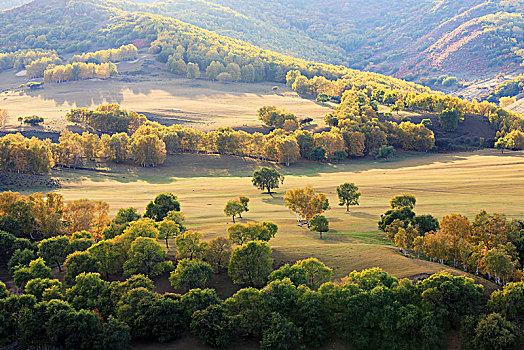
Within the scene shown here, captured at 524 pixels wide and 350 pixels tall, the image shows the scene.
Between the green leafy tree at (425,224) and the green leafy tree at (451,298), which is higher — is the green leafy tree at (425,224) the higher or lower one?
the higher one

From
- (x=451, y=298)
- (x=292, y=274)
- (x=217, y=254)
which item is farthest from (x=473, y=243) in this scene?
(x=217, y=254)

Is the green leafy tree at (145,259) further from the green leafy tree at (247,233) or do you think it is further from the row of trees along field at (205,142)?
the row of trees along field at (205,142)

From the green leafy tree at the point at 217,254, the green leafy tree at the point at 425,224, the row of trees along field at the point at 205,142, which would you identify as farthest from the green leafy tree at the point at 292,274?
the row of trees along field at the point at 205,142

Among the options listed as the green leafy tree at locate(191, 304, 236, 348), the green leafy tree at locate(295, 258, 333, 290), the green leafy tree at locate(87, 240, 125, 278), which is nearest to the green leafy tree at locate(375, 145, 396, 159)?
the green leafy tree at locate(295, 258, 333, 290)

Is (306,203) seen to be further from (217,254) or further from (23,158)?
(23,158)

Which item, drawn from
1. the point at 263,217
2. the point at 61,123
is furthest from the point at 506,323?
the point at 61,123

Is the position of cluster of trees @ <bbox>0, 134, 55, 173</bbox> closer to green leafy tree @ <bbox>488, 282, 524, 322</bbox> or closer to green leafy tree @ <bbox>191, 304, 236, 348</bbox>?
green leafy tree @ <bbox>191, 304, 236, 348</bbox>

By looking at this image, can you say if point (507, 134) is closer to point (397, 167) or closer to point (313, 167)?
point (397, 167)
